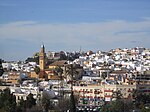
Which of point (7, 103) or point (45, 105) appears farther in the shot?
point (45, 105)

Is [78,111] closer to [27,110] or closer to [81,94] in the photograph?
[27,110]

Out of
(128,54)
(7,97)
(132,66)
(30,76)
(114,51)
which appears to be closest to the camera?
(7,97)

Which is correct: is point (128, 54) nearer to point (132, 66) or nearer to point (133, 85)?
point (132, 66)

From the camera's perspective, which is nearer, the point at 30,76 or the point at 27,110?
the point at 27,110

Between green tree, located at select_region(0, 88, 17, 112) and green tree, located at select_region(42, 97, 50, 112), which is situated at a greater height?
green tree, located at select_region(0, 88, 17, 112)

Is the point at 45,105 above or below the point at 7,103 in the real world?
below

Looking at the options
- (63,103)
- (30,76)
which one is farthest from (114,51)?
(63,103)

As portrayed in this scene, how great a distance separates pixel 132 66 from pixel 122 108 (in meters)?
34.2

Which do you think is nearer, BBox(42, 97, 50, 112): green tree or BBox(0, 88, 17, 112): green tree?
BBox(0, 88, 17, 112): green tree

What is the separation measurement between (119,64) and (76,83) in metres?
22.7

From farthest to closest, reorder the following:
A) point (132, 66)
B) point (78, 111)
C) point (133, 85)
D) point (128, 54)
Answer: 1. point (128, 54)
2. point (132, 66)
3. point (133, 85)
4. point (78, 111)

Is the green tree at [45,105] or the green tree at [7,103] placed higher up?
the green tree at [7,103]

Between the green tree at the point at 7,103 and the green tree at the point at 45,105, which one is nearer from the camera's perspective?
the green tree at the point at 7,103

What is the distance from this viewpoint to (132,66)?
2387 inches
